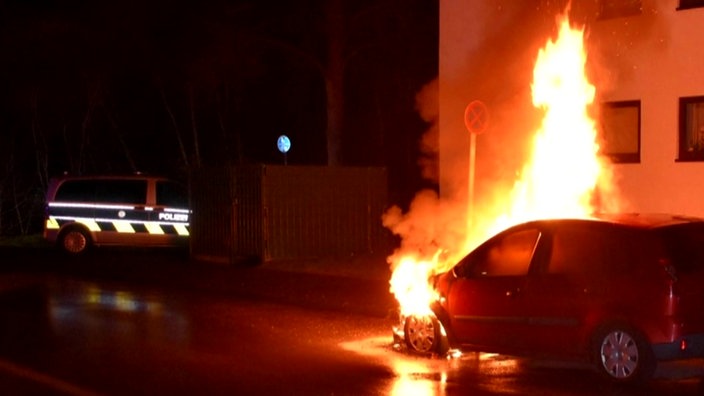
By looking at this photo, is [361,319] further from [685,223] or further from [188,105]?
[188,105]

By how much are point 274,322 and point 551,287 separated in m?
5.13

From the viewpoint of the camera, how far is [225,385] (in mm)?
9656

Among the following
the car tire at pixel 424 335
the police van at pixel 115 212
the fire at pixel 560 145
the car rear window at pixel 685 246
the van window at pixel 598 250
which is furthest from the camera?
the police van at pixel 115 212

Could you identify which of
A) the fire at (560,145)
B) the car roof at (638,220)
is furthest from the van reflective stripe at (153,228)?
the car roof at (638,220)

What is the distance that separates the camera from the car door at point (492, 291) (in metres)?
10.2

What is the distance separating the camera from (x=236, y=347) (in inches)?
468

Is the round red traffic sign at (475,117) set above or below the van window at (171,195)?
above

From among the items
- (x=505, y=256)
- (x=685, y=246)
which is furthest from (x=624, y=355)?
(x=505, y=256)

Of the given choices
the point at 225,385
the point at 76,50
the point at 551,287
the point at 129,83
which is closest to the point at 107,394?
the point at 225,385

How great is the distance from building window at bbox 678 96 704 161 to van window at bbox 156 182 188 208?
11.5 metres

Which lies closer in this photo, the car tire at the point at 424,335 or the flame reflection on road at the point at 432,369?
the flame reflection on road at the point at 432,369

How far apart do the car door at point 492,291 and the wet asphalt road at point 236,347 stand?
1.19 ft

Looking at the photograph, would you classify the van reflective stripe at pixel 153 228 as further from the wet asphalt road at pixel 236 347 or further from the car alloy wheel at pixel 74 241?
the wet asphalt road at pixel 236 347

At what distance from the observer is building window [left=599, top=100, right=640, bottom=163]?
58.0 feet
